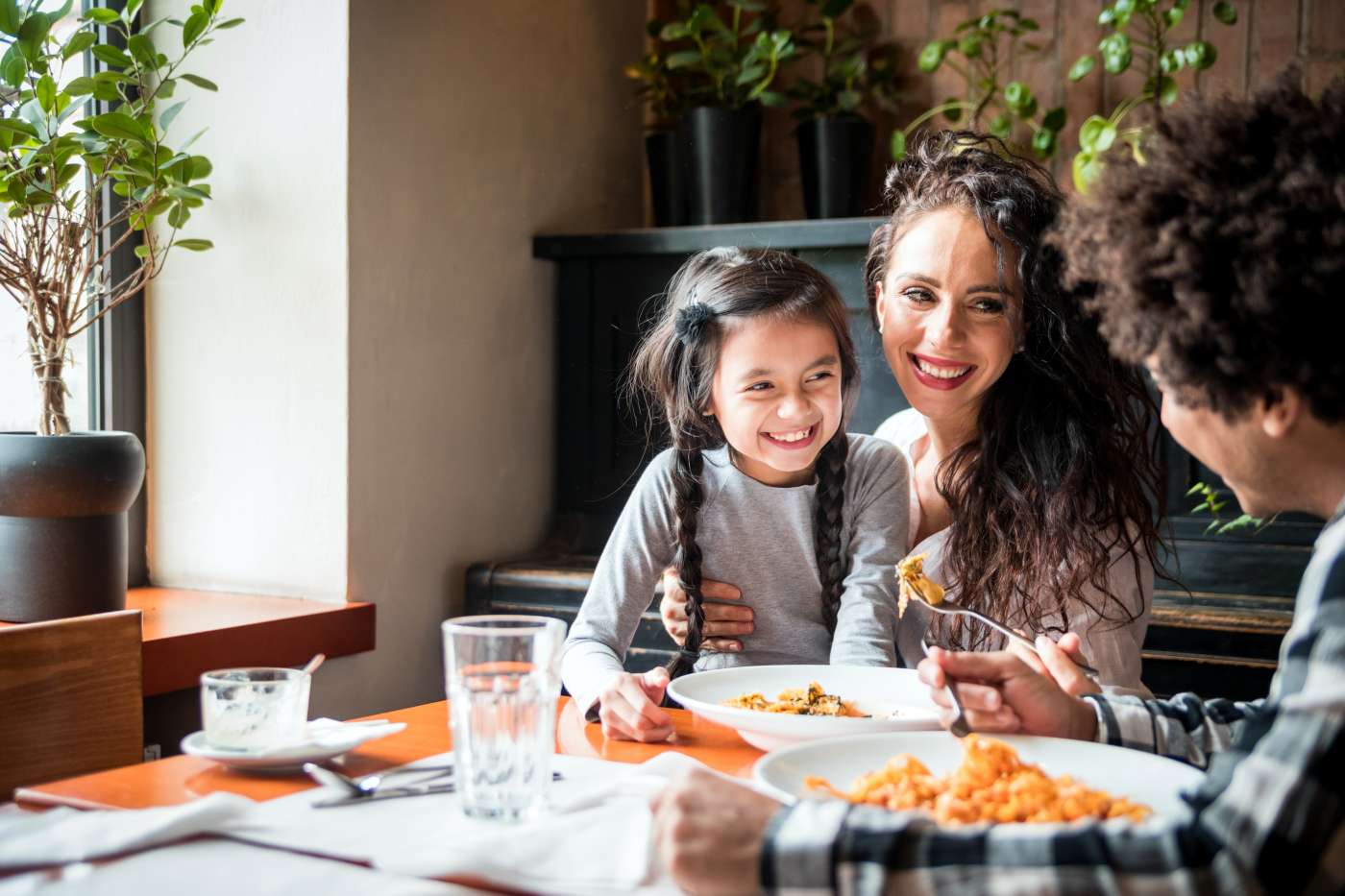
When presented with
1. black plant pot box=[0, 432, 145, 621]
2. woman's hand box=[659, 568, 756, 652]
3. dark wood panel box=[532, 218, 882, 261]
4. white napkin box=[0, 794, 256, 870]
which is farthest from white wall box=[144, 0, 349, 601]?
white napkin box=[0, 794, 256, 870]

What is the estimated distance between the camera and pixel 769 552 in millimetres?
1839

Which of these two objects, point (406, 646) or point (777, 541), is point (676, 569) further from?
point (406, 646)

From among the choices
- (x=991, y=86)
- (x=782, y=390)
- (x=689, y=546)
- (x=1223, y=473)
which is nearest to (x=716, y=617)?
(x=689, y=546)

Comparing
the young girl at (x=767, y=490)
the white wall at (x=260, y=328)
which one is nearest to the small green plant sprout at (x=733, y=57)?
the white wall at (x=260, y=328)

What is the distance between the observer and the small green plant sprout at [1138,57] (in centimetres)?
248

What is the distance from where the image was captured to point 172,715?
2.20 metres

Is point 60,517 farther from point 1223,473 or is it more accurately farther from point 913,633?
point 1223,473

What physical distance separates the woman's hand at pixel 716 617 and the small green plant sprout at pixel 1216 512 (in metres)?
1.06

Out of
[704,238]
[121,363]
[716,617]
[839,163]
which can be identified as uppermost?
[839,163]

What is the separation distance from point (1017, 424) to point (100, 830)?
4.68 feet

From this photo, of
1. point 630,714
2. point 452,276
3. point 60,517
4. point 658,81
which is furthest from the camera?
point 658,81

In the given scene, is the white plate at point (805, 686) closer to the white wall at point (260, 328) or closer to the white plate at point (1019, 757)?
the white plate at point (1019, 757)

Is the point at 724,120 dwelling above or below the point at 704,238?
above

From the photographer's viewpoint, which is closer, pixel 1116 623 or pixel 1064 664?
pixel 1064 664
